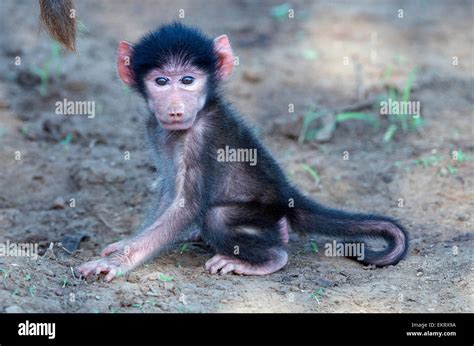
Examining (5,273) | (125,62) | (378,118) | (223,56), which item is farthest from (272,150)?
(5,273)

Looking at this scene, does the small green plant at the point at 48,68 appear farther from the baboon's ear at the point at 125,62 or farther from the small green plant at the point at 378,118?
the baboon's ear at the point at 125,62

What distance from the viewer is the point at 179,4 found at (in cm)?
1162

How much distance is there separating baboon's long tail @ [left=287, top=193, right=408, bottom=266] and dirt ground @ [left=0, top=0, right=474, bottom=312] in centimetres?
12

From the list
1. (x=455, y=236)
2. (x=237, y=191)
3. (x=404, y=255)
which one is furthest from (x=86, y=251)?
(x=455, y=236)

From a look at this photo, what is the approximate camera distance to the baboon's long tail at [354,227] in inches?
249

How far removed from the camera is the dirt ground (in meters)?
5.67

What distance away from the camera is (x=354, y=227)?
6469 millimetres

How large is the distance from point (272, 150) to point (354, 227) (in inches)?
80.7

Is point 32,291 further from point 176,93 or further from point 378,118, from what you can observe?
point 378,118

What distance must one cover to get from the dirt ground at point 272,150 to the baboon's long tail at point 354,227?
0.12 meters

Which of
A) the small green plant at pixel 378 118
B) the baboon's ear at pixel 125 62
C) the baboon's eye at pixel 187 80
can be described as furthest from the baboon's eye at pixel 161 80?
the small green plant at pixel 378 118

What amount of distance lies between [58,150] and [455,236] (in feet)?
12.5

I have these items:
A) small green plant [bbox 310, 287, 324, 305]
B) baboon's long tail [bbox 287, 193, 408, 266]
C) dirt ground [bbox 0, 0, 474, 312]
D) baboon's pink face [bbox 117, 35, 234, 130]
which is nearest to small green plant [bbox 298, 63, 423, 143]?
dirt ground [bbox 0, 0, 474, 312]
